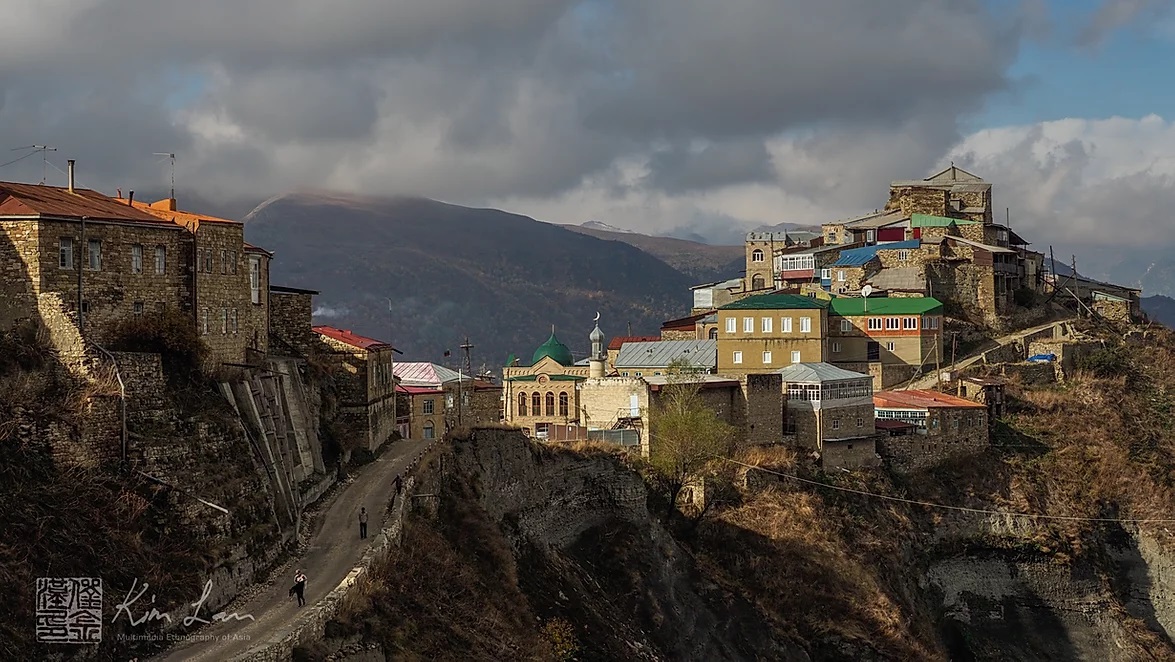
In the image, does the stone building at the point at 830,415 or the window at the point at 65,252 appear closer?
the window at the point at 65,252

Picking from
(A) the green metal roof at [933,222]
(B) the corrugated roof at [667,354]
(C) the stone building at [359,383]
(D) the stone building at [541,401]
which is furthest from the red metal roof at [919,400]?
(C) the stone building at [359,383]

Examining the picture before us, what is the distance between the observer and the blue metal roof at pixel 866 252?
102125 millimetres

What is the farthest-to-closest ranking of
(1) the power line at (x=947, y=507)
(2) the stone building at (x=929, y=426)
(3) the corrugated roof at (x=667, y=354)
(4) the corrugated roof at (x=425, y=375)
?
1. (3) the corrugated roof at (x=667, y=354)
2. (2) the stone building at (x=929, y=426)
3. (4) the corrugated roof at (x=425, y=375)
4. (1) the power line at (x=947, y=507)

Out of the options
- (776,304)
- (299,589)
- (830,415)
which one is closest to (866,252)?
(776,304)

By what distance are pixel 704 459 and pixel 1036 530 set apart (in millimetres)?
25110

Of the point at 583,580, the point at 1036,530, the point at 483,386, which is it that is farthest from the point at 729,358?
the point at 583,580

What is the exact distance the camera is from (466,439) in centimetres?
5188

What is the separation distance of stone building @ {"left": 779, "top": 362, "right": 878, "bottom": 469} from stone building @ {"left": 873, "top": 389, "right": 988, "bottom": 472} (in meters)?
2.67

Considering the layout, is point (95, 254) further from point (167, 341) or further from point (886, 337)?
point (886, 337)

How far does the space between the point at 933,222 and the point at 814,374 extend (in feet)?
123

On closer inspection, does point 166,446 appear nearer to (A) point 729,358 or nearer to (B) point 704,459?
(B) point 704,459

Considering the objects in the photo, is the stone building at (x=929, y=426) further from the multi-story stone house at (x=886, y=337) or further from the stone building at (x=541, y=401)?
the stone building at (x=541, y=401)

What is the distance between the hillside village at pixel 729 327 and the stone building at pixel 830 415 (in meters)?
0.11

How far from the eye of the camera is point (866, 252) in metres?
104
